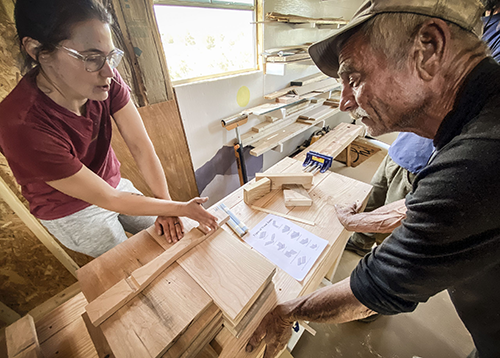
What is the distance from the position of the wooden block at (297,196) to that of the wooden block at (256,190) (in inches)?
5.4

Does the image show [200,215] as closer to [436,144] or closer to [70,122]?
[70,122]

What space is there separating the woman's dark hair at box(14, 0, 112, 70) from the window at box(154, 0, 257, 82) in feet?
3.17

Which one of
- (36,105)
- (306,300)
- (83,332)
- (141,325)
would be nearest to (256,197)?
(306,300)

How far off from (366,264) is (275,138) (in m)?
1.99

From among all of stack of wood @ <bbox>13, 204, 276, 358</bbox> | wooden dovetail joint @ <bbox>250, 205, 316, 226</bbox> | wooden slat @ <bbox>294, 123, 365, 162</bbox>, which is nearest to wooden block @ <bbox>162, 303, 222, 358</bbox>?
stack of wood @ <bbox>13, 204, 276, 358</bbox>

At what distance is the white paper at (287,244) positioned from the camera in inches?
37.4

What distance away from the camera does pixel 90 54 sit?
72 cm

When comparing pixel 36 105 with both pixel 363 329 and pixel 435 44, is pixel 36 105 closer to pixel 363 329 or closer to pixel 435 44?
pixel 435 44

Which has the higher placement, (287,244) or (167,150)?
(167,150)

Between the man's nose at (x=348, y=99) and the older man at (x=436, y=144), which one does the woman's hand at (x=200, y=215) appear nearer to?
the older man at (x=436, y=144)

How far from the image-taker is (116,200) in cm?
87

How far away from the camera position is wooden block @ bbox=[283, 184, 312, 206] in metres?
1.26

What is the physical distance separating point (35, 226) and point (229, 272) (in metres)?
1.61

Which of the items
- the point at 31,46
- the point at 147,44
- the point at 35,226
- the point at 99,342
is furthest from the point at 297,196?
the point at 35,226
